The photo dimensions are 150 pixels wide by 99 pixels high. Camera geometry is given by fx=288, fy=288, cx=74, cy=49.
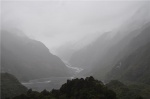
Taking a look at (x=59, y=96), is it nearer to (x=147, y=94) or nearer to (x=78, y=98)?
(x=78, y=98)

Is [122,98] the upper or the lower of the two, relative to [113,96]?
upper

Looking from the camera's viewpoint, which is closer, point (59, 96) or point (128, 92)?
point (59, 96)

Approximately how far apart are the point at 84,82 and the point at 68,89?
7505 mm

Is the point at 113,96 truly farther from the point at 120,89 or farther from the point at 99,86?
the point at 120,89

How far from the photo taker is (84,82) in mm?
121125

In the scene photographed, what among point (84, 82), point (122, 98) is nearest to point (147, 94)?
point (122, 98)

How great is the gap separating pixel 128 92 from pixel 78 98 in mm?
75294

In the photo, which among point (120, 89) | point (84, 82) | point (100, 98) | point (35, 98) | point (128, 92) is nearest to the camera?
point (100, 98)

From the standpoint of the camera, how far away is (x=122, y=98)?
16012 cm

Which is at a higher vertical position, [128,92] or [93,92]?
[128,92]

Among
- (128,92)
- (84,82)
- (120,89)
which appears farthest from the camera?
(120,89)

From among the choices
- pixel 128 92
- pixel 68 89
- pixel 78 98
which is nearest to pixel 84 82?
pixel 68 89

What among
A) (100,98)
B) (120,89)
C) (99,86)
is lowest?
(100,98)

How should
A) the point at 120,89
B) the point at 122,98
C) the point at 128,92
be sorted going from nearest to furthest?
the point at 122,98 < the point at 128,92 < the point at 120,89
